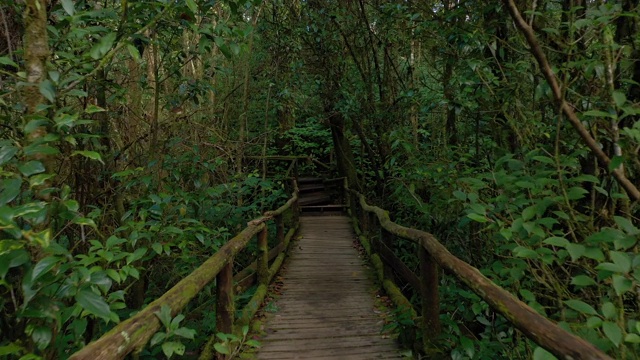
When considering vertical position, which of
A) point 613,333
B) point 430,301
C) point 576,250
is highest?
point 576,250

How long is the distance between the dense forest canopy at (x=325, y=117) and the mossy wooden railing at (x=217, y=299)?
0.16 m

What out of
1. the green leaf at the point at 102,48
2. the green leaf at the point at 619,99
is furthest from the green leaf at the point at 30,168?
the green leaf at the point at 619,99

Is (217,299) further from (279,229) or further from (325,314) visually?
(279,229)

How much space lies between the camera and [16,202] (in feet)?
6.23

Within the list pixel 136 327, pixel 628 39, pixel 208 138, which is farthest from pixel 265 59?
pixel 136 327

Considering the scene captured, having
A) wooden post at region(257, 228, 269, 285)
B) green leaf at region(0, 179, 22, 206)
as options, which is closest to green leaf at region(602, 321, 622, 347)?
green leaf at region(0, 179, 22, 206)

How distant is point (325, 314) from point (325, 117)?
19.1 ft

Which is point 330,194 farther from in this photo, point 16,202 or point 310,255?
point 16,202

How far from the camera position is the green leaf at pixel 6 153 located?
4.64 ft

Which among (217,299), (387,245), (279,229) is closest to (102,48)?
(217,299)

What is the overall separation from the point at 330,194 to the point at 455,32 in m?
11.8

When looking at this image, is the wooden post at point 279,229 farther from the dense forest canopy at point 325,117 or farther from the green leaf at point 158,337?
the green leaf at point 158,337

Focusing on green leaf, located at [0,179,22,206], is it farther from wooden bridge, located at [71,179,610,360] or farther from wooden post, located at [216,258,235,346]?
wooden post, located at [216,258,235,346]

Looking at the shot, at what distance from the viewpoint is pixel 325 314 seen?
4594 millimetres
